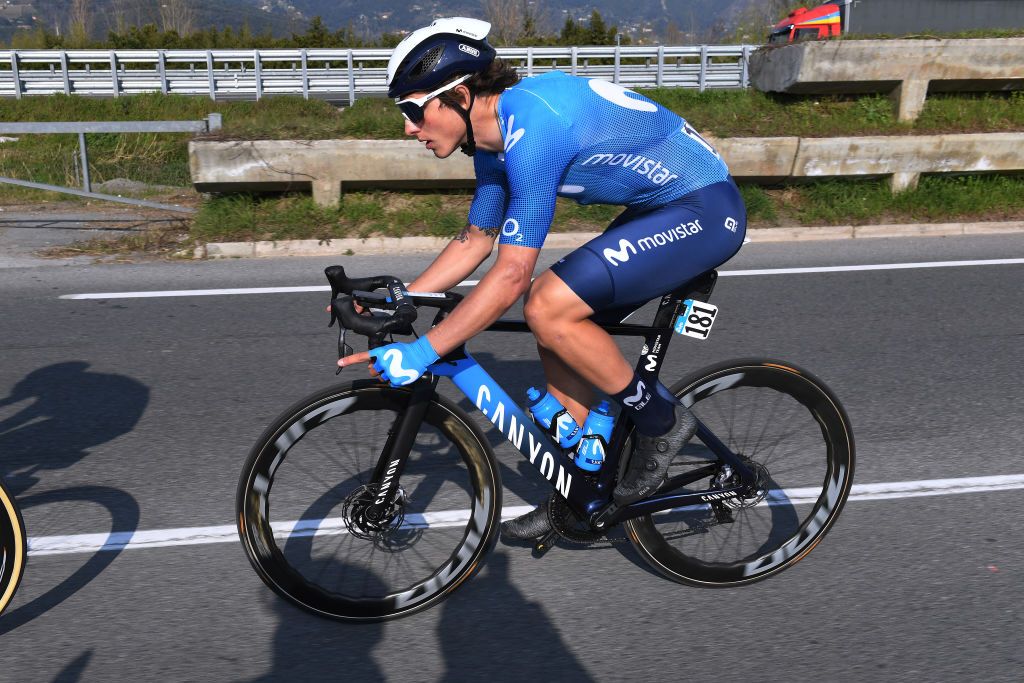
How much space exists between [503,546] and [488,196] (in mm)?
1329

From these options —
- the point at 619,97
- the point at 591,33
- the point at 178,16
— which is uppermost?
the point at 178,16

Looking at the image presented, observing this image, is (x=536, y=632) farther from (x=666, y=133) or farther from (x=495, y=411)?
(x=666, y=133)

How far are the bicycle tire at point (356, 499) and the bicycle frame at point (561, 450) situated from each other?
0.08m

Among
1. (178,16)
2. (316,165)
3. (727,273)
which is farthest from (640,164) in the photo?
(178,16)

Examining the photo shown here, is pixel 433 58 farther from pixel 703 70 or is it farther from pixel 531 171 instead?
pixel 703 70

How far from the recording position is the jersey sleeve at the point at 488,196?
3.26 meters

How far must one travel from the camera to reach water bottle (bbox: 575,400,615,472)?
328 cm

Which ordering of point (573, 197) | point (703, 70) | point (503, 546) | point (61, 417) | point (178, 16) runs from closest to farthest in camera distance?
point (573, 197)
point (503, 546)
point (61, 417)
point (703, 70)
point (178, 16)

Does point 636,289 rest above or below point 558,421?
above

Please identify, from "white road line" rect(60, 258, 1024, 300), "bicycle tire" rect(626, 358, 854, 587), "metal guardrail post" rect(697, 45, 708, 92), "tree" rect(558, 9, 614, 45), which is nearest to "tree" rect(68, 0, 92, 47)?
"tree" rect(558, 9, 614, 45)

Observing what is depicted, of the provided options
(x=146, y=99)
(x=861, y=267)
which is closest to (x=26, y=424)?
(x=861, y=267)

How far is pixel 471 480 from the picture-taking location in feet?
10.4

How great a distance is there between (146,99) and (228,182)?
18287 millimetres

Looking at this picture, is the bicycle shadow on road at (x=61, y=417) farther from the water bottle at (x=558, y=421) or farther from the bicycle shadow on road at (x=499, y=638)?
the water bottle at (x=558, y=421)
